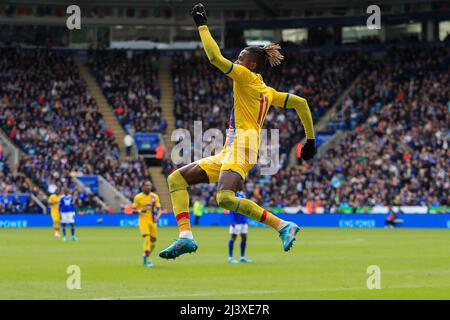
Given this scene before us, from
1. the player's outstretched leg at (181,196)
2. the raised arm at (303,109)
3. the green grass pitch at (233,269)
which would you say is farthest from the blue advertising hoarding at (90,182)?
the raised arm at (303,109)

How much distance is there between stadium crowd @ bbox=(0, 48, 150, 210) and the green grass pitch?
578 inches

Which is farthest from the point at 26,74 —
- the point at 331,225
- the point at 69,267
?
the point at 69,267

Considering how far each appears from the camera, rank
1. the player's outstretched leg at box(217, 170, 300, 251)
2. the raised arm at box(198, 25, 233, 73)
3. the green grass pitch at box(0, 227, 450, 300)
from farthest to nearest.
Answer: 1. the green grass pitch at box(0, 227, 450, 300)
2. the player's outstretched leg at box(217, 170, 300, 251)
3. the raised arm at box(198, 25, 233, 73)

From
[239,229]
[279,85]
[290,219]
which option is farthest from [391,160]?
[239,229]

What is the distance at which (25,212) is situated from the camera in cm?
5225

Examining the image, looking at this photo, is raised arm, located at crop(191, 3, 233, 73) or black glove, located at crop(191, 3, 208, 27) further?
black glove, located at crop(191, 3, 208, 27)

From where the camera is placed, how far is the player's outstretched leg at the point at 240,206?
10961mm

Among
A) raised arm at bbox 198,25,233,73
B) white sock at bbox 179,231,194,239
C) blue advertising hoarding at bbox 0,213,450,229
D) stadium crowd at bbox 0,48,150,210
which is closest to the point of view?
raised arm at bbox 198,25,233,73

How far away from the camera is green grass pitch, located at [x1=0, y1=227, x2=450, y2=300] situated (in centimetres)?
1825

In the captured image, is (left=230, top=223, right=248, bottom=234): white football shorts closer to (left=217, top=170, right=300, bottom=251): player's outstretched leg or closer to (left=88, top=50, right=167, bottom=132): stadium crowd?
(left=217, top=170, right=300, bottom=251): player's outstretched leg

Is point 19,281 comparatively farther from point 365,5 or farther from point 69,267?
point 365,5

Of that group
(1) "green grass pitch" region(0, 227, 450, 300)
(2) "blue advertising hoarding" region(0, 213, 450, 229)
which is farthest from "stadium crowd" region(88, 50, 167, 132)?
(1) "green grass pitch" region(0, 227, 450, 300)

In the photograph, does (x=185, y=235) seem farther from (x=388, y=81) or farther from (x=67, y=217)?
(x=388, y=81)

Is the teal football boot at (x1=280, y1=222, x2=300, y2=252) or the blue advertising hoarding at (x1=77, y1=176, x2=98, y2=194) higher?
the teal football boot at (x1=280, y1=222, x2=300, y2=252)
